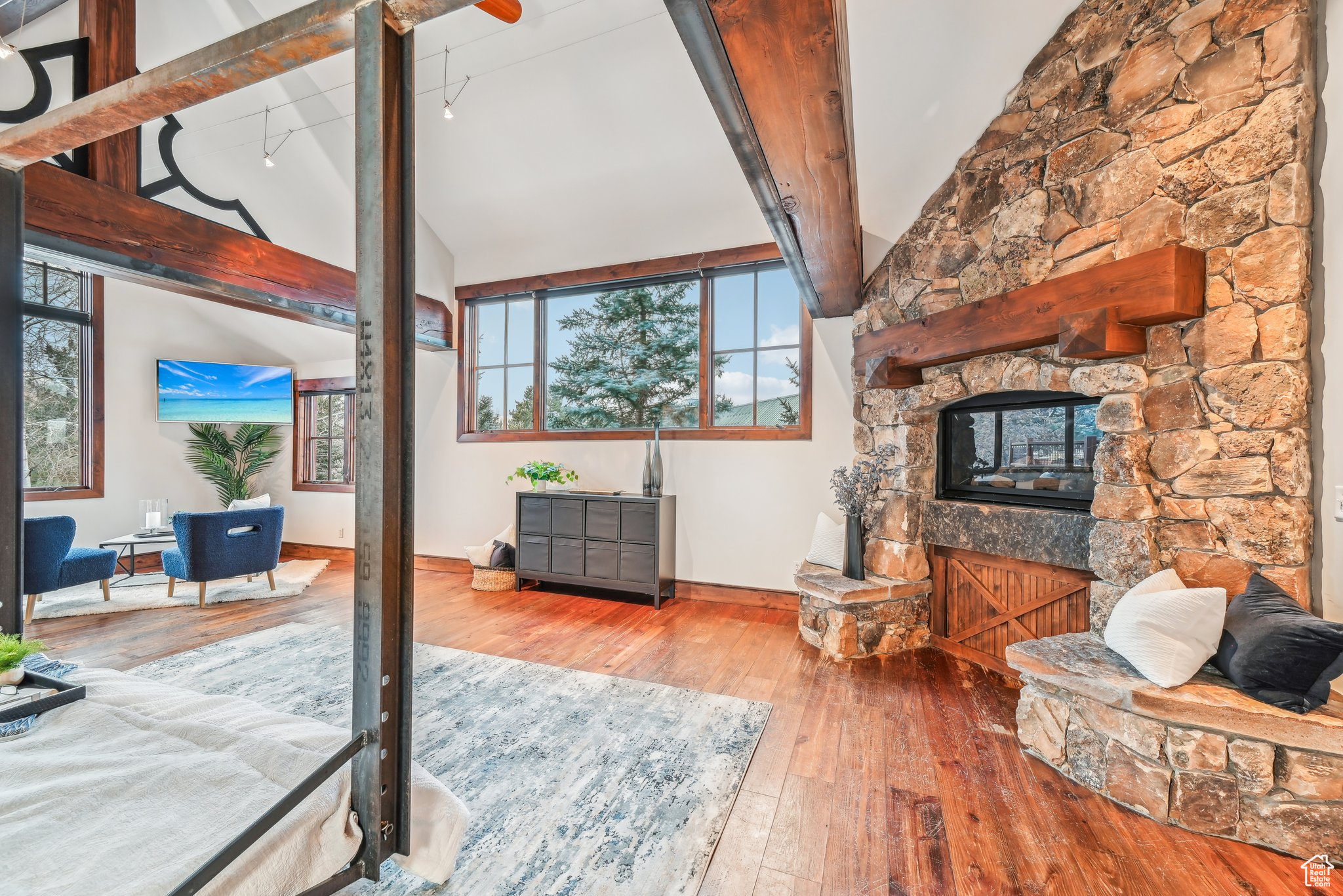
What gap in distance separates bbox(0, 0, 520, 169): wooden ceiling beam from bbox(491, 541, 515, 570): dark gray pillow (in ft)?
12.1

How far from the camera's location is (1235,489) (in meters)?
1.99

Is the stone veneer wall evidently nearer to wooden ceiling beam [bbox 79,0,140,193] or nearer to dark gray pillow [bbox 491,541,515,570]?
dark gray pillow [bbox 491,541,515,570]

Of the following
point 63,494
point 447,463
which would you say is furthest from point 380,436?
point 63,494

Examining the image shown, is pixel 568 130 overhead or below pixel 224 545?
overhead

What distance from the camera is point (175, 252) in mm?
3338

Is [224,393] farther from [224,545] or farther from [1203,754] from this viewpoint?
[1203,754]

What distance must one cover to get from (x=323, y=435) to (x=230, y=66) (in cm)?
605

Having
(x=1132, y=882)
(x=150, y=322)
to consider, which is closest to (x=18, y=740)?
(x=1132, y=882)

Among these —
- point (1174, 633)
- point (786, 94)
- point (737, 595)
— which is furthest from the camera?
point (737, 595)

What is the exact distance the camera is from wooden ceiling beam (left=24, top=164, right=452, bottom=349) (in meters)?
2.81

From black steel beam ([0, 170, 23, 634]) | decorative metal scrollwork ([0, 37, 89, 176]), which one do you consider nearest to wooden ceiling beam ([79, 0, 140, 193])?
decorative metal scrollwork ([0, 37, 89, 176])

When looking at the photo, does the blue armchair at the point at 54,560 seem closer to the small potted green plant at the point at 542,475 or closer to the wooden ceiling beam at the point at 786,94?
the small potted green plant at the point at 542,475

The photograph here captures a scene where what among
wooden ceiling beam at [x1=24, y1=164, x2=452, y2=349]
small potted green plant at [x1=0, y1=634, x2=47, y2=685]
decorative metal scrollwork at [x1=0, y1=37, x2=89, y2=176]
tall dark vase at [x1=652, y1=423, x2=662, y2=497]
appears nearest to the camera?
small potted green plant at [x1=0, y1=634, x2=47, y2=685]

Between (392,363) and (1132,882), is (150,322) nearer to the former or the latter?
(392,363)
